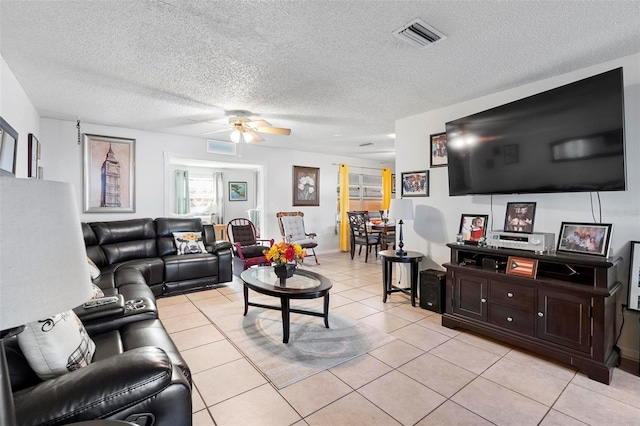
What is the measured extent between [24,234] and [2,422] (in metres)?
0.44

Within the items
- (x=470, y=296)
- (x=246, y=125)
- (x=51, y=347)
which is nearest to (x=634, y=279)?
(x=470, y=296)

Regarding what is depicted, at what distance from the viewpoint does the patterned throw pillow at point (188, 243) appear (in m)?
4.62

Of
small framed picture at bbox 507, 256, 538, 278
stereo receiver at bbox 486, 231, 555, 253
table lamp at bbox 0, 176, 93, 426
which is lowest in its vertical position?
small framed picture at bbox 507, 256, 538, 278

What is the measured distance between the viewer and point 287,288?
280 cm

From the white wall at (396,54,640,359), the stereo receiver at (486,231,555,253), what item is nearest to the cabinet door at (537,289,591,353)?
the stereo receiver at (486,231,555,253)

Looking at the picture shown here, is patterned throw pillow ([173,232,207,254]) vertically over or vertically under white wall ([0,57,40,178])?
under

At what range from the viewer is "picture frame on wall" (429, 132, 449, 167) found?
371 cm

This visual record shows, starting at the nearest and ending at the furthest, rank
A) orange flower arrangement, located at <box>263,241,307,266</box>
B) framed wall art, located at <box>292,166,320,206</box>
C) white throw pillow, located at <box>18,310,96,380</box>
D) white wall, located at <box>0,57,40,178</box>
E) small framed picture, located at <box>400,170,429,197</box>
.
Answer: white throw pillow, located at <box>18,310,96,380</box> < white wall, located at <box>0,57,40,178</box> < orange flower arrangement, located at <box>263,241,307,266</box> < small framed picture, located at <box>400,170,429,197</box> < framed wall art, located at <box>292,166,320,206</box>

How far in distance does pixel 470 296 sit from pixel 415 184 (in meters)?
1.65

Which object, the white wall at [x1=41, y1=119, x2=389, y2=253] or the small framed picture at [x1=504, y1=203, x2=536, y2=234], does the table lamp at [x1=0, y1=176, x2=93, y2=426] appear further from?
the small framed picture at [x1=504, y1=203, x2=536, y2=234]

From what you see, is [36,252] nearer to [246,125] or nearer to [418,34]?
[418,34]

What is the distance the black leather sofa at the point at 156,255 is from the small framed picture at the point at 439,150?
330cm

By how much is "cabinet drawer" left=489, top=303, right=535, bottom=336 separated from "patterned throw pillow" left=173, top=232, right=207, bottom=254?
3.99 m

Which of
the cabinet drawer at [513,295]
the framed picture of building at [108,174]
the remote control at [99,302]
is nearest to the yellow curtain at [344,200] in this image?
the framed picture of building at [108,174]
